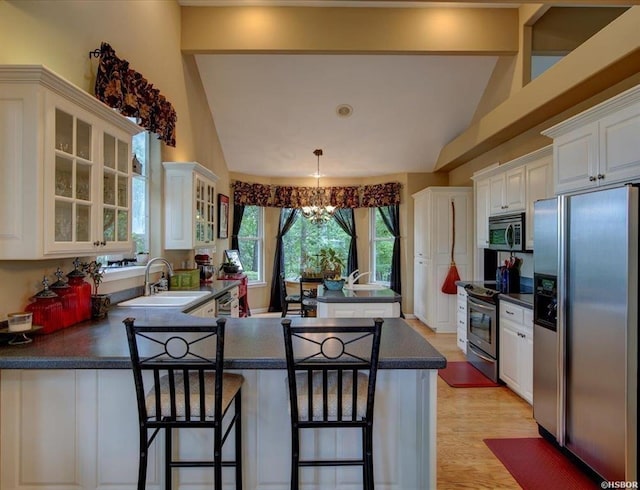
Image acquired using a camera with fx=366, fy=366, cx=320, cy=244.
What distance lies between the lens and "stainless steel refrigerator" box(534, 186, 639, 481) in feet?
6.25

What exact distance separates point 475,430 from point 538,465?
1.59ft

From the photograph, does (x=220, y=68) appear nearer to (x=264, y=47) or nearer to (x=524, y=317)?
(x=264, y=47)

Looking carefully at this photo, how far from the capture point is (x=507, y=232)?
3.88 m

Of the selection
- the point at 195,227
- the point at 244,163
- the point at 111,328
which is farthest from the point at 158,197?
the point at 244,163

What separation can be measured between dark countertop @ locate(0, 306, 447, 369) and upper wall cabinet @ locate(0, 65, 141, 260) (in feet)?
1.49

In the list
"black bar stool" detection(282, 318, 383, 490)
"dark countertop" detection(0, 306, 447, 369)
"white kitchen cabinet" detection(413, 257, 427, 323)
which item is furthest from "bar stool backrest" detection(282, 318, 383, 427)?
"white kitchen cabinet" detection(413, 257, 427, 323)

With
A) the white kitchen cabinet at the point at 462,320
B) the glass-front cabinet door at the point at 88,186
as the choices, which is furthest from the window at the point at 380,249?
the glass-front cabinet door at the point at 88,186

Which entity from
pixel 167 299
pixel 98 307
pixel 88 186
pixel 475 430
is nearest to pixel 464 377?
pixel 475 430

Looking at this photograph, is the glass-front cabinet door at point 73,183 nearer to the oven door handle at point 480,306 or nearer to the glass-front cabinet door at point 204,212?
the glass-front cabinet door at point 204,212

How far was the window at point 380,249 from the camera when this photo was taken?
22.9ft

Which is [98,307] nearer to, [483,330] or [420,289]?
[483,330]

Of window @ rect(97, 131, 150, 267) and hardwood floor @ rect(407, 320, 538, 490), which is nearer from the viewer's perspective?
hardwood floor @ rect(407, 320, 538, 490)

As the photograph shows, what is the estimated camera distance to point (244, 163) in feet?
21.2

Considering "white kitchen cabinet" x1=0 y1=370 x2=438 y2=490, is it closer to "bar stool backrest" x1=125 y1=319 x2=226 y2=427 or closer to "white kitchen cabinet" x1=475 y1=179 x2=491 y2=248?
"bar stool backrest" x1=125 y1=319 x2=226 y2=427
